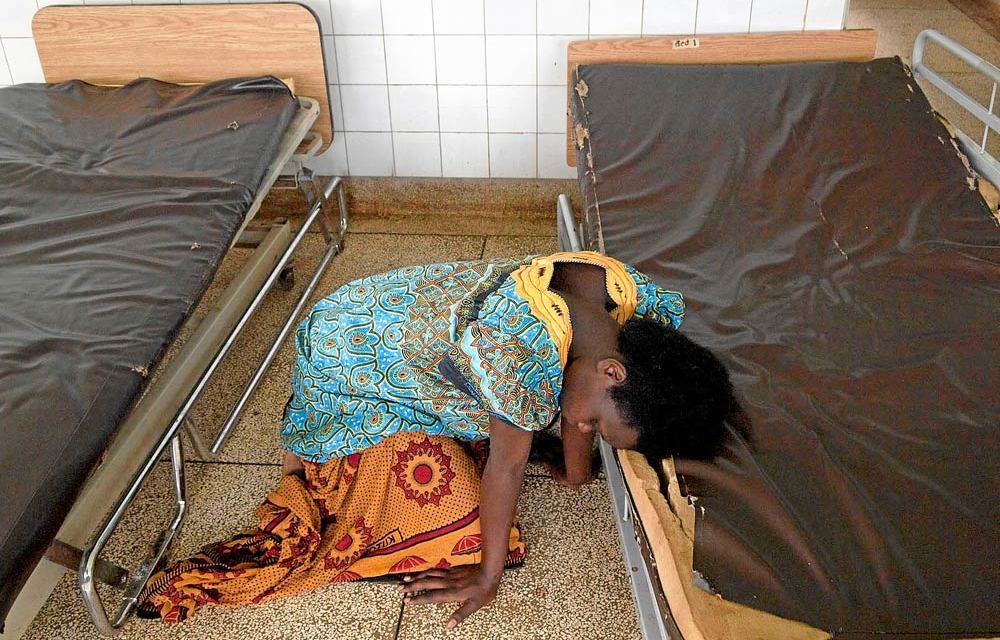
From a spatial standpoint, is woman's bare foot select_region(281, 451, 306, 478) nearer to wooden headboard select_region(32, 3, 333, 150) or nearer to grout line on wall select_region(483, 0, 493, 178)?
wooden headboard select_region(32, 3, 333, 150)

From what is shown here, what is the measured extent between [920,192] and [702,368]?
1.15m

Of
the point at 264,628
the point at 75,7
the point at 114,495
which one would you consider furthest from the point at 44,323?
the point at 75,7

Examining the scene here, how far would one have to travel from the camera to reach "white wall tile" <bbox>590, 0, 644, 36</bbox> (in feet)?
9.87

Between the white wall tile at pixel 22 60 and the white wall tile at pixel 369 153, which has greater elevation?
the white wall tile at pixel 22 60

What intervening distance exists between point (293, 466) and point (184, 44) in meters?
1.76

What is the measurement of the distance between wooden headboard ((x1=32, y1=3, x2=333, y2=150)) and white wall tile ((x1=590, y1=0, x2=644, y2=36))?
98 centimetres

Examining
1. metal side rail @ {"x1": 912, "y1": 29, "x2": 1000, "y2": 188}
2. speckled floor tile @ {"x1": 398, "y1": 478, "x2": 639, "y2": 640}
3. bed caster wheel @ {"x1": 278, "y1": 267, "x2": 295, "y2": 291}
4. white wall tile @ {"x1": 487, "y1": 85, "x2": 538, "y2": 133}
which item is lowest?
speckled floor tile @ {"x1": 398, "y1": 478, "x2": 639, "y2": 640}

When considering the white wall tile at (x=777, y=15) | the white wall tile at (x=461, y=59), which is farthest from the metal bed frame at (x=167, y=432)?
the white wall tile at (x=777, y=15)

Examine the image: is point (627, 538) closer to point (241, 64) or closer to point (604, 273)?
point (604, 273)

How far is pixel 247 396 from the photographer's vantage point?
240 cm

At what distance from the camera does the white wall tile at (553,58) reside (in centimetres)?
308

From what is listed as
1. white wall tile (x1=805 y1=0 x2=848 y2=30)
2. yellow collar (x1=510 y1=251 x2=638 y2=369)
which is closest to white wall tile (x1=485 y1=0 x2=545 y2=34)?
white wall tile (x1=805 y1=0 x2=848 y2=30)

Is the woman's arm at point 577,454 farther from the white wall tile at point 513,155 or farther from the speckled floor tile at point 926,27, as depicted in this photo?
the speckled floor tile at point 926,27

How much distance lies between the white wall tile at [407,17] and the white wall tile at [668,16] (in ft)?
2.56
